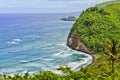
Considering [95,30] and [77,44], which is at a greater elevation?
[95,30]

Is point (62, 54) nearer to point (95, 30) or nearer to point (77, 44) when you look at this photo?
point (77, 44)

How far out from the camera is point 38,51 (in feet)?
431

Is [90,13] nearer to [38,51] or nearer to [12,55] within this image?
[38,51]

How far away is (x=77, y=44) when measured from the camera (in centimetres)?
13388

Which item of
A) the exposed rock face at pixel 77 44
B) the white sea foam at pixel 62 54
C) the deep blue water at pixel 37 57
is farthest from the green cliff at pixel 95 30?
the white sea foam at pixel 62 54

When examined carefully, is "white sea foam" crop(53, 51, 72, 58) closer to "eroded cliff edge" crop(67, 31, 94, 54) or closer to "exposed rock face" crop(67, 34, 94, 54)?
"eroded cliff edge" crop(67, 31, 94, 54)

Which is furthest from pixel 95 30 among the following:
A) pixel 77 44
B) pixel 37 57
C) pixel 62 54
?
pixel 37 57

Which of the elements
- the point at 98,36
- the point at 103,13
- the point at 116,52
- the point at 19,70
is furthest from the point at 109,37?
the point at 116,52

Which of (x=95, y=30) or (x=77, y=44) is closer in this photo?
(x=77, y=44)

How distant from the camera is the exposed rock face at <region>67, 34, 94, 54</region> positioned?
127400mm

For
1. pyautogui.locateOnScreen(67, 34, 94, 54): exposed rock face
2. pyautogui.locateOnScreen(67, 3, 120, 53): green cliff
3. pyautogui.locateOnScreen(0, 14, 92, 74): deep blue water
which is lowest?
pyautogui.locateOnScreen(0, 14, 92, 74): deep blue water

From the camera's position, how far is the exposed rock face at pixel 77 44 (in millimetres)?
127400

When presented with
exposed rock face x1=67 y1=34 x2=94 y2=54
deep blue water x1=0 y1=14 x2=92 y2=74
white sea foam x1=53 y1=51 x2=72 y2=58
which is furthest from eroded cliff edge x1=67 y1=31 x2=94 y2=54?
white sea foam x1=53 y1=51 x2=72 y2=58

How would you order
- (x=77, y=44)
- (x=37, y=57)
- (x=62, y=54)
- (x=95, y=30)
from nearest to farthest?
(x=37, y=57), (x=62, y=54), (x=77, y=44), (x=95, y=30)
